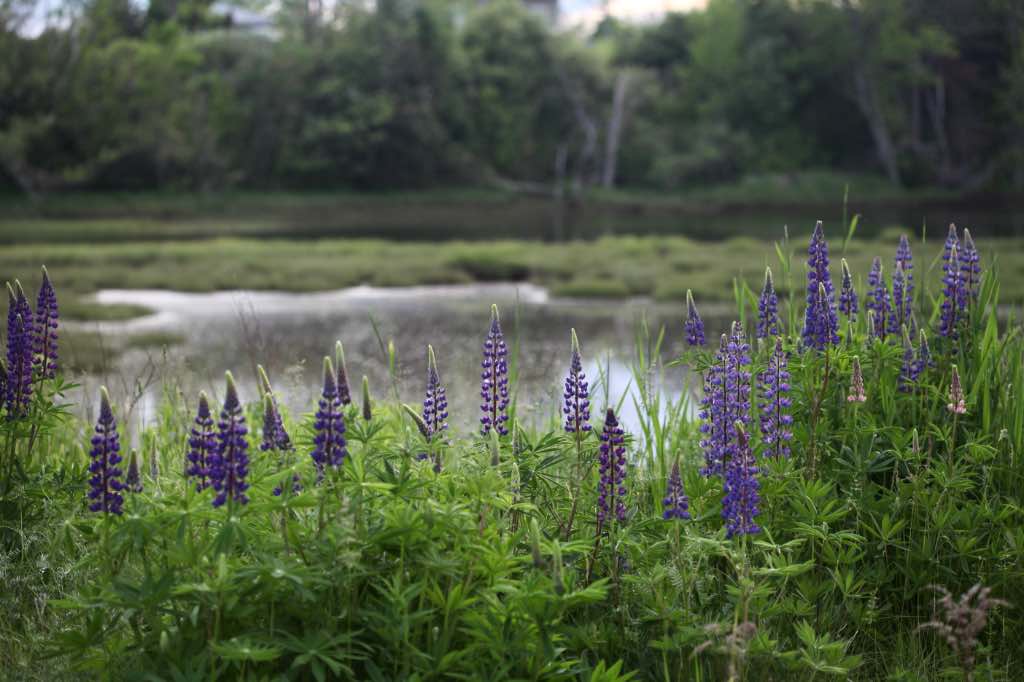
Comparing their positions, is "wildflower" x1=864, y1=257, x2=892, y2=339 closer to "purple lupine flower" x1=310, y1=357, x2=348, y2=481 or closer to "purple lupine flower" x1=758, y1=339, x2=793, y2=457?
"purple lupine flower" x1=758, y1=339, x2=793, y2=457

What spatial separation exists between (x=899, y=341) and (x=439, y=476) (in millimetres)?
2548

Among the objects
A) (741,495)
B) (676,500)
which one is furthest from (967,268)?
(676,500)

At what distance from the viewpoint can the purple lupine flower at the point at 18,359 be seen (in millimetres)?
4020

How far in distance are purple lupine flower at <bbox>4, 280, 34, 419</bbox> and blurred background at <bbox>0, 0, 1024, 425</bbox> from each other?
15.9 meters

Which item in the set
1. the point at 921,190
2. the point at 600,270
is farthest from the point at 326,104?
the point at 600,270

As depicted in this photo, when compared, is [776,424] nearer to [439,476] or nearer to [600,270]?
[439,476]

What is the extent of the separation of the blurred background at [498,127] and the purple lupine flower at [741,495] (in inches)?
656

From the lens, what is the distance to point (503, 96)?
46.0 meters

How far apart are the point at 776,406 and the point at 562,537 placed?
975mm

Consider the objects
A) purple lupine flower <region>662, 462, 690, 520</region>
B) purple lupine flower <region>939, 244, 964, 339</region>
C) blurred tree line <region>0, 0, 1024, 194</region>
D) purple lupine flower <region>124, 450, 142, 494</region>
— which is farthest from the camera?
blurred tree line <region>0, 0, 1024, 194</region>

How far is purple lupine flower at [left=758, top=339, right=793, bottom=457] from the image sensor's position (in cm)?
377

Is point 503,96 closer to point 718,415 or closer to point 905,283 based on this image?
point 905,283

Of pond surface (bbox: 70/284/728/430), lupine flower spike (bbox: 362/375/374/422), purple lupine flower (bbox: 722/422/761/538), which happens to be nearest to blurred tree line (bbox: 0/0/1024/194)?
pond surface (bbox: 70/284/728/430)

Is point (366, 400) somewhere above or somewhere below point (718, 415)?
above
